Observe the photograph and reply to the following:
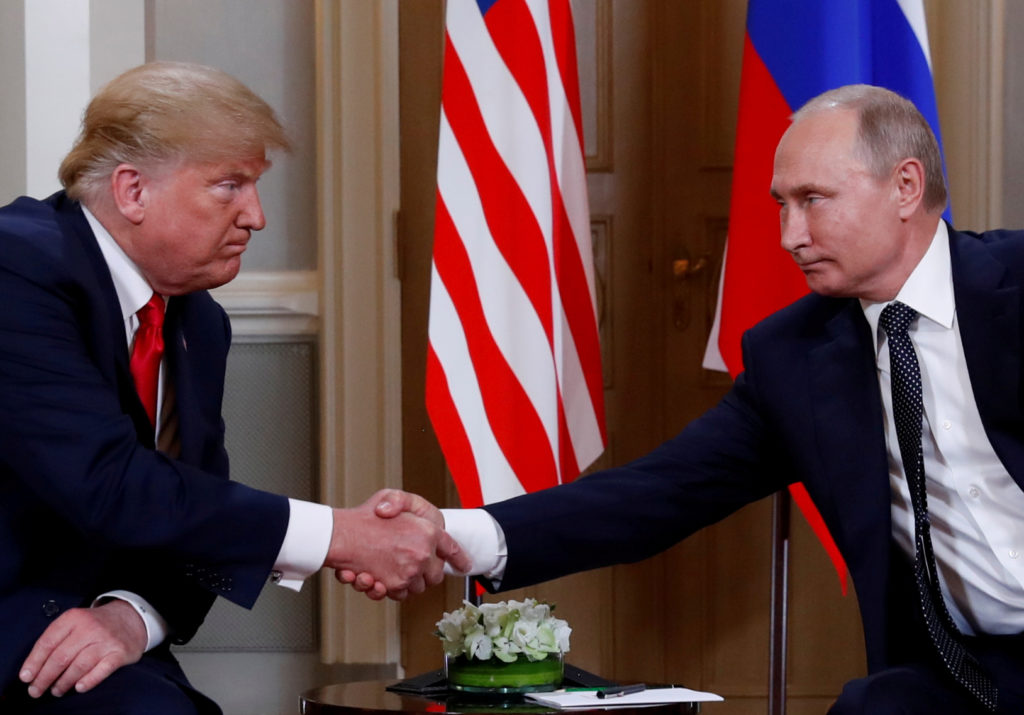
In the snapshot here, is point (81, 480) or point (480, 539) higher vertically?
point (81, 480)

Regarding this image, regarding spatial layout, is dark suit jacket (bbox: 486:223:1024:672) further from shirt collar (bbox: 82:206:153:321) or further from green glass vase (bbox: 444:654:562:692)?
shirt collar (bbox: 82:206:153:321)

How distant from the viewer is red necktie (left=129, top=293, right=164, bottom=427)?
193cm

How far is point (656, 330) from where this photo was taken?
3.70 metres

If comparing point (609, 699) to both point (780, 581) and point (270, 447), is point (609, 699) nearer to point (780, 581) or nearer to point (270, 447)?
point (780, 581)

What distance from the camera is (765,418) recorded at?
2.23 metres

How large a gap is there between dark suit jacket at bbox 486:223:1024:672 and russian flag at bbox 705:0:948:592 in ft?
2.12

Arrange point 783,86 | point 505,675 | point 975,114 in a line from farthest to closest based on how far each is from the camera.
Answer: point 975,114 → point 783,86 → point 505,675

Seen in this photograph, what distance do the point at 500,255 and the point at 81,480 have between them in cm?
135

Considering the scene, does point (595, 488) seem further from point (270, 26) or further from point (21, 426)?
point (270, 26)

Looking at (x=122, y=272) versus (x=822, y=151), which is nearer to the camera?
(x=122, y=272)

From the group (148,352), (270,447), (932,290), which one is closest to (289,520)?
(148,352)

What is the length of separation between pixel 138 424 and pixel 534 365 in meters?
1.15

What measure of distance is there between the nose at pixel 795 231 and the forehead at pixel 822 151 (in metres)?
0.05

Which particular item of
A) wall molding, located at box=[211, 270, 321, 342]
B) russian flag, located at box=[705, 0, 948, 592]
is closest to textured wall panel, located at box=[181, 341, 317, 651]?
wall molding, located at box=[211, 270, 321, 342]
